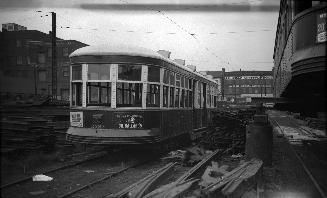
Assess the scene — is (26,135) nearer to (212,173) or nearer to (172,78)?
Answer: (172,78)

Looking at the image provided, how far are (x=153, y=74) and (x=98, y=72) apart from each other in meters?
1.54

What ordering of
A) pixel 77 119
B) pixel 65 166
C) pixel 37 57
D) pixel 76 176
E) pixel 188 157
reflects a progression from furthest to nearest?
1. pixel 37 57
2. pixel 188 157
3. pixel 77 119
4. pixel 65 166
5. pixel 76 176

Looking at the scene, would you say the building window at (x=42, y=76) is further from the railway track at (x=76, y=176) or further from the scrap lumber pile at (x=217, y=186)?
the scrap lumber pile at (x=217, y=186)

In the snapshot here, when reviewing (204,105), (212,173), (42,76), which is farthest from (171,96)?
(42,76)

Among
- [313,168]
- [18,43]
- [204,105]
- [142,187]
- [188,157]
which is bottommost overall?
[313,168]

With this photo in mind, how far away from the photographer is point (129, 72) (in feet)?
31.9

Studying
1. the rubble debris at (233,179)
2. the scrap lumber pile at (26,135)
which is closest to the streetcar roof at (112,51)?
the scrap lumber pile at (26,135)

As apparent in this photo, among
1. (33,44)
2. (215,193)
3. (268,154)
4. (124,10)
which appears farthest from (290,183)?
(33,44)

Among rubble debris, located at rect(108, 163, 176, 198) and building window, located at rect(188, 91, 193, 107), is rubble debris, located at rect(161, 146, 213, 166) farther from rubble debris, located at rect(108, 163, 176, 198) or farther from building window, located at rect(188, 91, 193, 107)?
building window, located at rect(188, 91, 193, 107)

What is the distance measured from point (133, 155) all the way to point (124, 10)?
21.5 ft

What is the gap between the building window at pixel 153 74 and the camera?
32.7 feet

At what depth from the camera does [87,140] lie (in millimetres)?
9477

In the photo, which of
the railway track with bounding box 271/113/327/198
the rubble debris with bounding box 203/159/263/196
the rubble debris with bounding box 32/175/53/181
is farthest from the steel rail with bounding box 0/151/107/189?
the railway track with bounding box 271/113/327/198

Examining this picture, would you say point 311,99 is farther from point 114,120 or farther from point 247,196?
point 114,120
